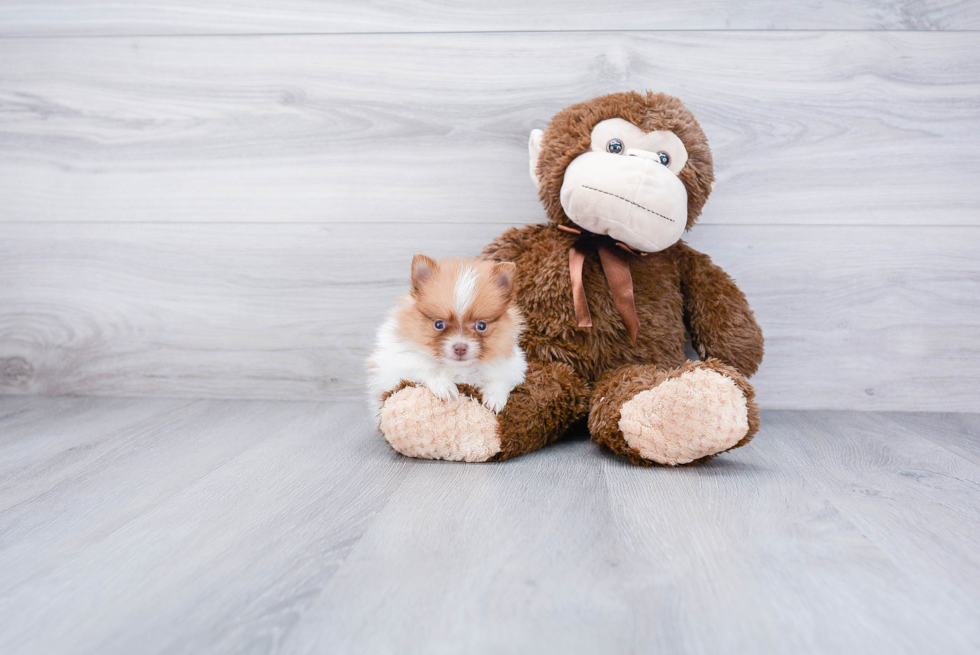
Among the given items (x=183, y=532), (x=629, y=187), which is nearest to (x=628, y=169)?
(x=629, y=187)

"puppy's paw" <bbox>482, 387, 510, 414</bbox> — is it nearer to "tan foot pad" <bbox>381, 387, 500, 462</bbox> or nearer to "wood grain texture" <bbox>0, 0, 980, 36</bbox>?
"tan foot pad" <bbox>381, 387, 500, 462</bbox>

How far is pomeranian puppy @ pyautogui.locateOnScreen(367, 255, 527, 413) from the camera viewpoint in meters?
0.85

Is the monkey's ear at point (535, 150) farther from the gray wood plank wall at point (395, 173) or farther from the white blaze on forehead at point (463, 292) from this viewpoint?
the white blaze on forehead at point (463, 292)


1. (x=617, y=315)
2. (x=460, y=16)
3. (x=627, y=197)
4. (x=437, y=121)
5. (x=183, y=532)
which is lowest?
(x=183, y=532)

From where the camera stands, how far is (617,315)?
100 cm

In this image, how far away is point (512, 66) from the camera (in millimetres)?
1174

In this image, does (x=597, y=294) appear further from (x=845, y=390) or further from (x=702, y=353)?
(x=845, y=390)

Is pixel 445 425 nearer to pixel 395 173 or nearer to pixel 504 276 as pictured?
pixel 504 276

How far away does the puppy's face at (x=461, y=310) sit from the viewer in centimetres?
85

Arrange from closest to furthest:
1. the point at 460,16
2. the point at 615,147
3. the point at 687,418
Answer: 1. the point at 687,418
2. the point at 615,147
3. the point at 460,16

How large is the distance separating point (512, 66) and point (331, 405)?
713 mm

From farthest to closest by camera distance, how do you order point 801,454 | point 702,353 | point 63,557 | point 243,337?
point 243,337 < point 702,353 < point 801,454 < point 63,557

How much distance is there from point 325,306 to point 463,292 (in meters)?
0.49

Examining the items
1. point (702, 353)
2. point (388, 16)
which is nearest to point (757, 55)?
point (702, 353)
